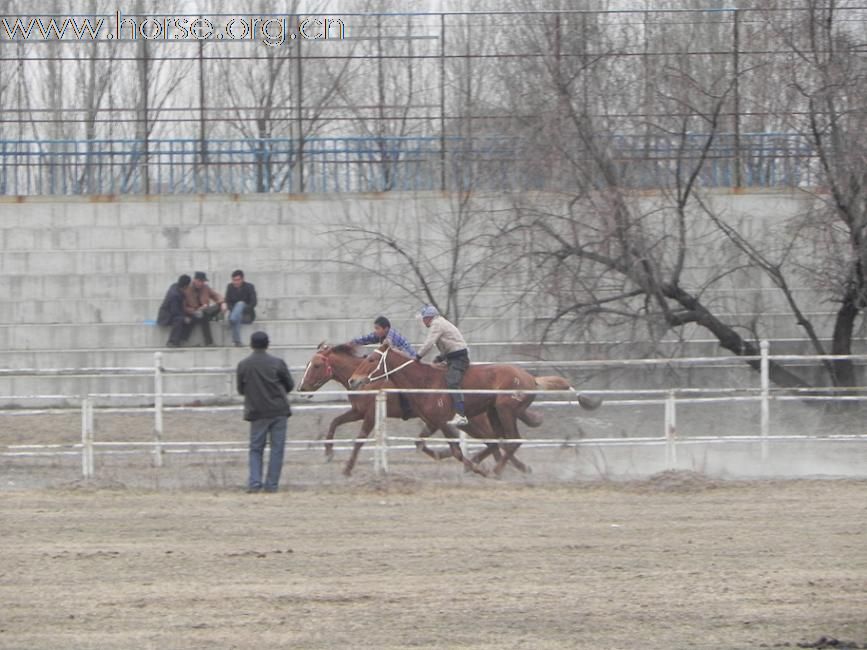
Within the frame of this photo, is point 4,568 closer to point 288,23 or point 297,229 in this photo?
point 297,229

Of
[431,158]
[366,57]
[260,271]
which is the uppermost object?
[366,57]

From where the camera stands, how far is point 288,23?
1084 inches

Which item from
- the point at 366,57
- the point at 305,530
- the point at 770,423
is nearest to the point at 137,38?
the point at 366,57

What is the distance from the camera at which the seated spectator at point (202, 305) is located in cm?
2291

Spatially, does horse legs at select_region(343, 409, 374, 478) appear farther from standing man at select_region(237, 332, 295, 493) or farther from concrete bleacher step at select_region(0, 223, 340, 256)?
concrete bleacher step at select_region(0, 223, 340, 256)

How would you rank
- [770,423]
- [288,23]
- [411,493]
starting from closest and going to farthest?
[411,493]
[770,423]
[288,23]

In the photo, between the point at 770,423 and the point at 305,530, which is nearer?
the point at 305,530

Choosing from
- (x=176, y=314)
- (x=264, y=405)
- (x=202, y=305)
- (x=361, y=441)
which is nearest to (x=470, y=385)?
(x=361, y=441)

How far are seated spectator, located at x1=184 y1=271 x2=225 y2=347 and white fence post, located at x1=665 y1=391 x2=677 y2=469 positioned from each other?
31.7 ft

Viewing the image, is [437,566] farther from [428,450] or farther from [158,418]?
[158,418]

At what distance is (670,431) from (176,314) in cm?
1024

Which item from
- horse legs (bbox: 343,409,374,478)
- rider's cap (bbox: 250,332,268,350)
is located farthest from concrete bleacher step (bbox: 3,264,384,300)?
rider's cap (bbox: 250,332,268,350)

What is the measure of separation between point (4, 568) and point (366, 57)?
54.7 feet

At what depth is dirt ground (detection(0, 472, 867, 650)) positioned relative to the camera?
844 cm
